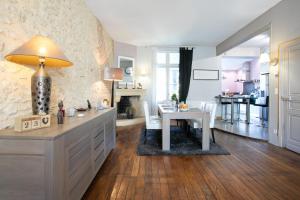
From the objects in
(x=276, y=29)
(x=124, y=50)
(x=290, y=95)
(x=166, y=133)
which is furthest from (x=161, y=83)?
(x=290, y=95)

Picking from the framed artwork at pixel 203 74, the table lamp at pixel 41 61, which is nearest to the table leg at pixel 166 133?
the table lamp at pixel 41 61

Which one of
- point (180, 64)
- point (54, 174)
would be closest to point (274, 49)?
point (180, 64)

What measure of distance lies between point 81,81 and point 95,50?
1162mm

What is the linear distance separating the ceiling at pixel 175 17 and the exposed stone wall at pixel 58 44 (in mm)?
539

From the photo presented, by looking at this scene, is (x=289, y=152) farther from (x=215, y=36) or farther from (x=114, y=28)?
(x=114, y=28)

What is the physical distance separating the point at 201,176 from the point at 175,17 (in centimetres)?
349

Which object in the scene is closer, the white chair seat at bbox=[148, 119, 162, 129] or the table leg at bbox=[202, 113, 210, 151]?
the table leg at bbox=[202, 113, 210, 151]

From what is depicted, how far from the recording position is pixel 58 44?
2.49 metres

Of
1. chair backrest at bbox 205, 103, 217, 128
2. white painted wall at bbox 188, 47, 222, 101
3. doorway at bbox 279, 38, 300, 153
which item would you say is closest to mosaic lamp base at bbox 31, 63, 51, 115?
chair backrest at bbox 205, 103, 217, 128

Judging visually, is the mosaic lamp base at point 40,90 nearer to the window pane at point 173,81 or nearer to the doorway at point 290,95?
the doorway at point 290,95

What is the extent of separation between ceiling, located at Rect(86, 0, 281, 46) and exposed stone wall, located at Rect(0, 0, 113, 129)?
54cm

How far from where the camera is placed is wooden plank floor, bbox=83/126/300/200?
6.31 ft

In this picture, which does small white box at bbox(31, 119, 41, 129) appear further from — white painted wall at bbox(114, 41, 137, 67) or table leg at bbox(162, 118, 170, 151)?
white painted wall at bbox(114, 41, 137, 67)

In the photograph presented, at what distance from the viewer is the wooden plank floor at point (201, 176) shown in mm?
1925
